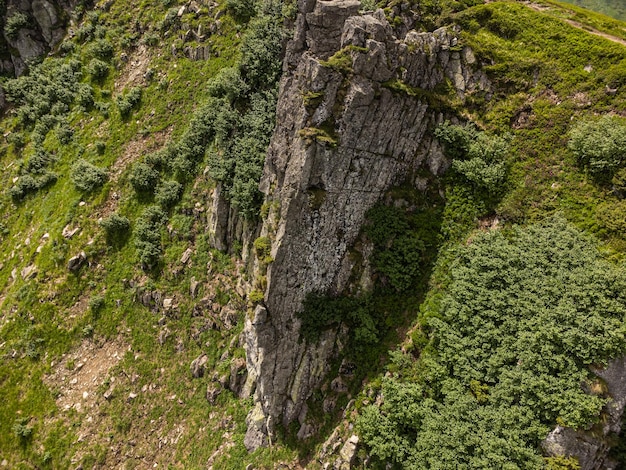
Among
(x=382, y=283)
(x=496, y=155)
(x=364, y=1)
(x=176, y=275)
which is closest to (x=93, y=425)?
(x=176, y=275)

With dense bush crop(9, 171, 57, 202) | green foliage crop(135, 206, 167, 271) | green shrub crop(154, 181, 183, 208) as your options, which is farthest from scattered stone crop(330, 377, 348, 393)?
dense bush crop(9, 171, 57, 202)

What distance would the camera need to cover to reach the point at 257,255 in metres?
24.8

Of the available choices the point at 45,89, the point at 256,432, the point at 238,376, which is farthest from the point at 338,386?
the point at 45,89

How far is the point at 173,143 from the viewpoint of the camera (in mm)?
36281

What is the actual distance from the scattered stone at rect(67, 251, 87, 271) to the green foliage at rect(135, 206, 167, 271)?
628 centimetres

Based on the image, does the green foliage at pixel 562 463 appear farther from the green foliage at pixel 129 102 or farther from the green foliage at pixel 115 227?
the green foliage at pixel 129 102

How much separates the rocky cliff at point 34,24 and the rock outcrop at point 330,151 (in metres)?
45.7

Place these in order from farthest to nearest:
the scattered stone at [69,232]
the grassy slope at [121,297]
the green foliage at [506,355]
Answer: the scattered stone at [69,232] < the grassy slope at [121,297] < the green foliage at [506,355]

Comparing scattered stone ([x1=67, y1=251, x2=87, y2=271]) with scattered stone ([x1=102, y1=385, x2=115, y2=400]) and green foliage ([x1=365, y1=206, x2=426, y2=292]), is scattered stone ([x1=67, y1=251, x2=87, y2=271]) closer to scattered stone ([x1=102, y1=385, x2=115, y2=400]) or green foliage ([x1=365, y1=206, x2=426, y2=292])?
scattered stone ([x1=102, y1=385, x2=115, y2=400])

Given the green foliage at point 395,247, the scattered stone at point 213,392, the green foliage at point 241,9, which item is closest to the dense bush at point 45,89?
the green foliage at point 241,9

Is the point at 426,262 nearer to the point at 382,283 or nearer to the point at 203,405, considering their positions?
the point at 382,283

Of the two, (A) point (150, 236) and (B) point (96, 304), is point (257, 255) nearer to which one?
(A) point (150, 236)

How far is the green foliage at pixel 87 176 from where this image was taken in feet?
120

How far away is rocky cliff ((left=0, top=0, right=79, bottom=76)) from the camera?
47.5 meters
